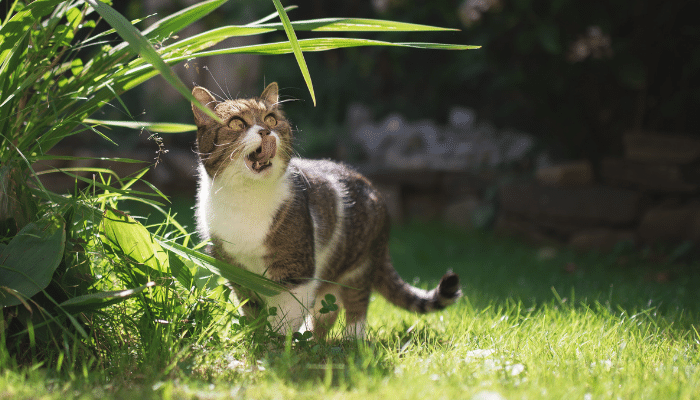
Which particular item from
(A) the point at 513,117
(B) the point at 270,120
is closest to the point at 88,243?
(B) the point at 270,120

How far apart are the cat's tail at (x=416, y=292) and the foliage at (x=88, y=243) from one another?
0.77 metres

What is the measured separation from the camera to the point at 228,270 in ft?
5.85

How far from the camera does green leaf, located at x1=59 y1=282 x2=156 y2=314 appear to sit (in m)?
1.56

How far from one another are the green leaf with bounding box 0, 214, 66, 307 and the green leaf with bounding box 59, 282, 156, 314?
0.31 ft

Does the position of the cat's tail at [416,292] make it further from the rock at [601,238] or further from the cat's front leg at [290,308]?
the rock at [601,238]

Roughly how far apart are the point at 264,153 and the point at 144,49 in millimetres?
610

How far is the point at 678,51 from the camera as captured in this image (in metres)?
4.53

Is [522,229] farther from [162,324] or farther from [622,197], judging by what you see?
[162,324]

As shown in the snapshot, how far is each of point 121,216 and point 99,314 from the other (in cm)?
32

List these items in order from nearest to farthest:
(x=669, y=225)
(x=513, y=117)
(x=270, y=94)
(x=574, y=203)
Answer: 1. (x=270, y=94)
2. (x=669, y=225)
3. (x=574, y=203)
4. (x=513, y=117)

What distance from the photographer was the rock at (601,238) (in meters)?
4.66

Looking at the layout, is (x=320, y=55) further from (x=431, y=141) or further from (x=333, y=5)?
(x=431, y=141)

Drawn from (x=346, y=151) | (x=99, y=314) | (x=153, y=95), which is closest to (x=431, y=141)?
(x=346, y=151)

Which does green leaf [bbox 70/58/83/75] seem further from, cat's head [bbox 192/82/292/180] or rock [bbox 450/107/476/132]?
rock [bbox 450/107/476/132]
